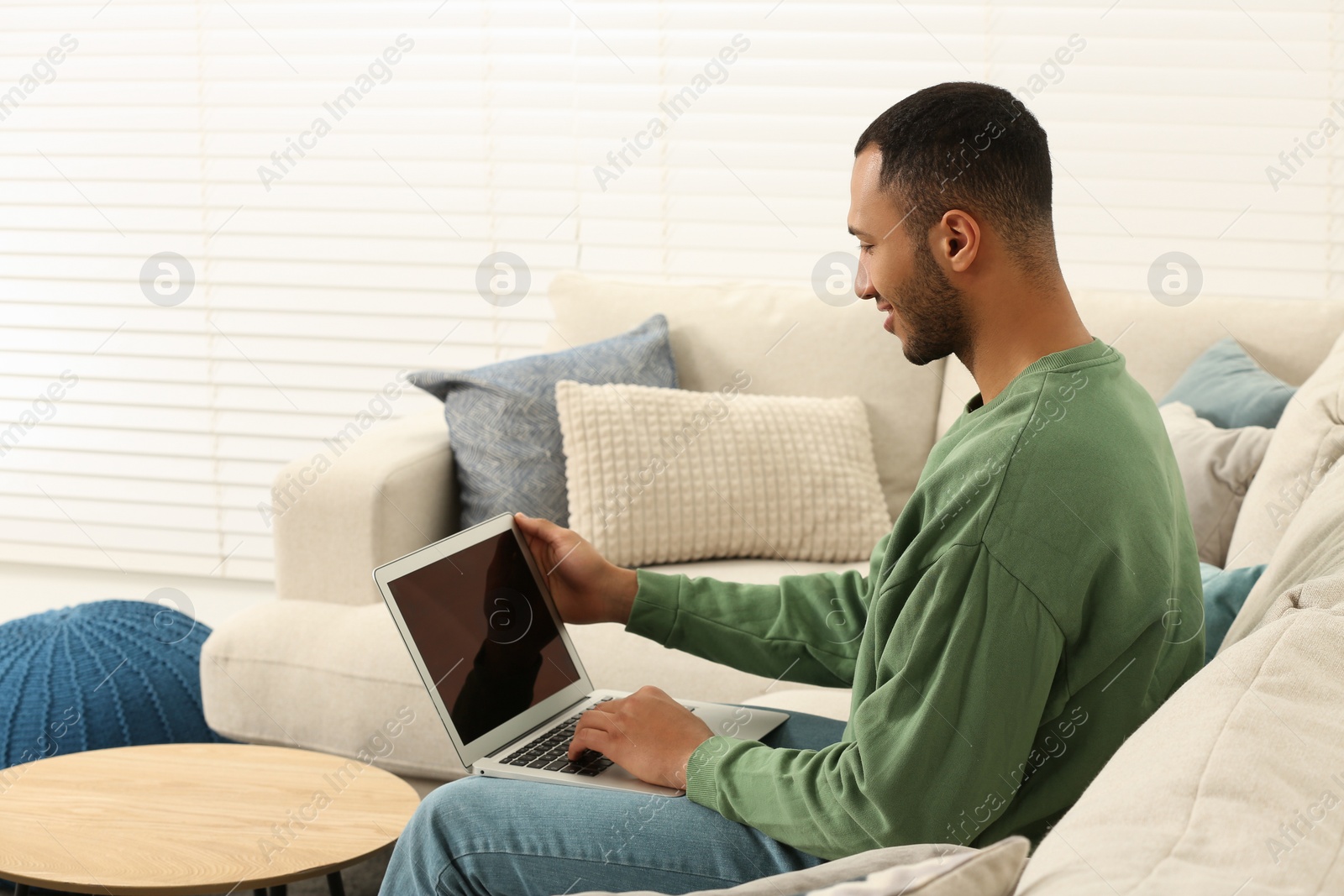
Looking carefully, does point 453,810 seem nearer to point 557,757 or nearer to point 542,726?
point 557,757

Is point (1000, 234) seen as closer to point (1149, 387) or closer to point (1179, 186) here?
point (1149, 387)

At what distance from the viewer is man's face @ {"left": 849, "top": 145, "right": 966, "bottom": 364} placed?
3.39ft

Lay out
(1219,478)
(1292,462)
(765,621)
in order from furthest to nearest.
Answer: (1219,478)
(1292,462)
(765,621)

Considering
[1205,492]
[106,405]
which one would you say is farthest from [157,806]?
[106,405]

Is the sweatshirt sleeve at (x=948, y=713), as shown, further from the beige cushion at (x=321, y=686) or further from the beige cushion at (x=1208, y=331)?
the beige cushion at (x=1208, y=331)

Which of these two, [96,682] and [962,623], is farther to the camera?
[96,682]

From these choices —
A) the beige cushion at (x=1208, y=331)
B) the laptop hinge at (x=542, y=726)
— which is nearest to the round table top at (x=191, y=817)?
the laptop hinge at (x=542, y=726)

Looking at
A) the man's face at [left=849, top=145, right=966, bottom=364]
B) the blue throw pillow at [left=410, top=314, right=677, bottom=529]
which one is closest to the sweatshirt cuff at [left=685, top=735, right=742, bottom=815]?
the man's face at [left=849, top=145, right=966, bottom=364]

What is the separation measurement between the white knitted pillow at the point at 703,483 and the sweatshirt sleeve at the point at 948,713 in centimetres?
120

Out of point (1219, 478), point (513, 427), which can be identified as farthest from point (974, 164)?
point (513, 427)

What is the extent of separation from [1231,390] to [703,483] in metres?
0.90

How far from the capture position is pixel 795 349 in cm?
240

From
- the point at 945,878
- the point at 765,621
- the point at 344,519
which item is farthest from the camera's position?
the point at 344,519

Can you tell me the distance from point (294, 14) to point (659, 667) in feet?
7.23
